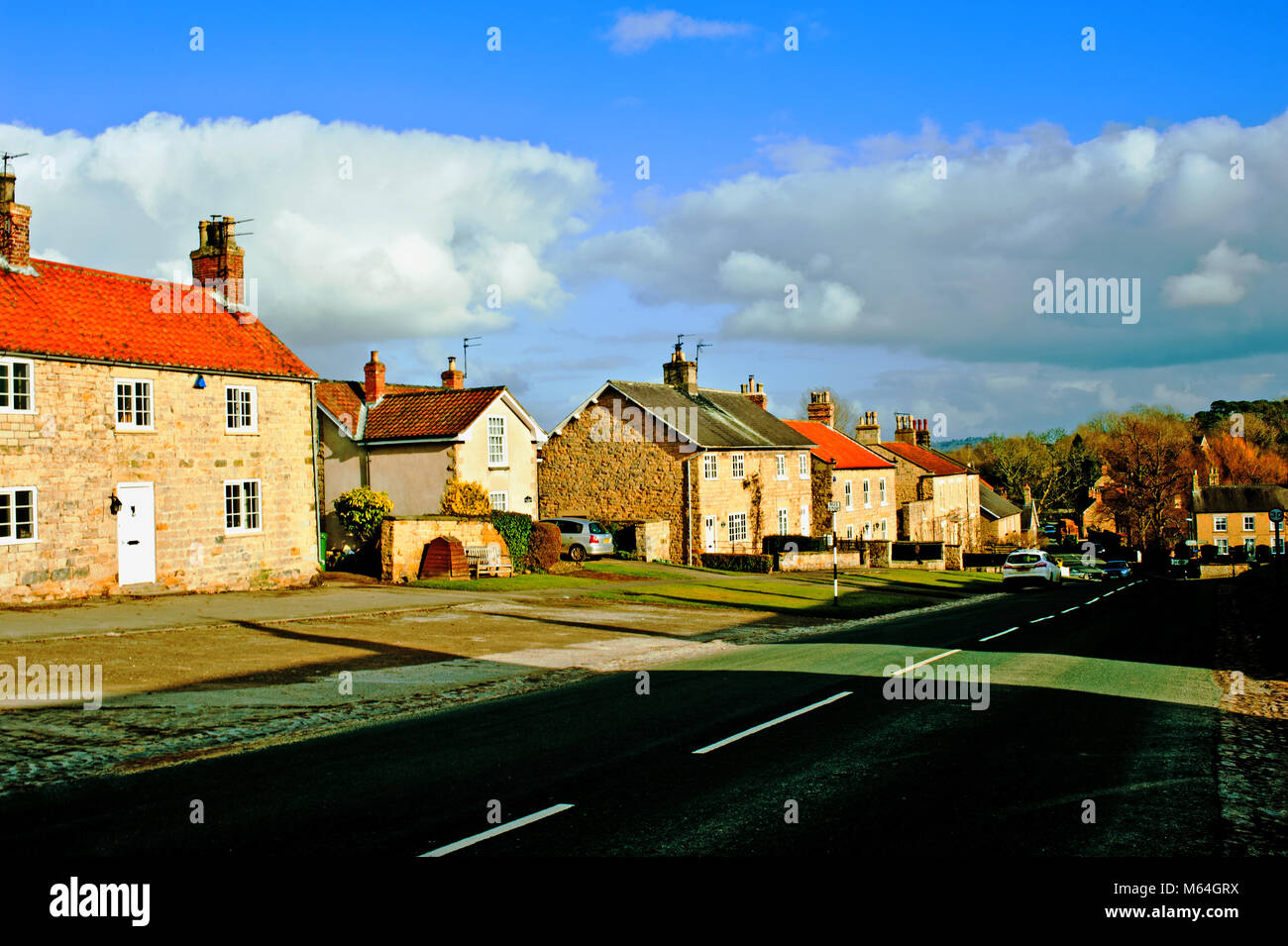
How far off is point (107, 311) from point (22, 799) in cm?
2259

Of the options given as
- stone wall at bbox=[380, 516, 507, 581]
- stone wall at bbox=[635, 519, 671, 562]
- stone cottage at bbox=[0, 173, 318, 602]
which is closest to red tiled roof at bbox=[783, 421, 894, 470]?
stone wall at bbox=[635, 519, 671, 562]

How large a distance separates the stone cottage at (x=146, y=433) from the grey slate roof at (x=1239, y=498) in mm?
88548

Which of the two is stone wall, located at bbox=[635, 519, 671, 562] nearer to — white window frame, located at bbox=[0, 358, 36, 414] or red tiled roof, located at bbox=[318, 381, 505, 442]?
red tiled roof, located at bbox=[318, 381, 505, 442]

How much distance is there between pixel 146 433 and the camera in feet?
88.9

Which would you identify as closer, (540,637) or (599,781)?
(599,781)

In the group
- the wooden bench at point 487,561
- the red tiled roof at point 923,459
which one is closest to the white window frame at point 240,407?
the wooden bench at point 487,561

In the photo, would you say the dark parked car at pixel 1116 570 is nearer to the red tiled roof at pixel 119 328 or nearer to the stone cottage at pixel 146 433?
the stone cottage at pixel 146 433

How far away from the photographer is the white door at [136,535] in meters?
26.3

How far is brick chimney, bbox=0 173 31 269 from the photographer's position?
87.2 ft

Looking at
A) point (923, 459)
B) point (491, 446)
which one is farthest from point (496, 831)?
point (923, 459)

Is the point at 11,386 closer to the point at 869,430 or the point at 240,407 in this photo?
the point at 240,407

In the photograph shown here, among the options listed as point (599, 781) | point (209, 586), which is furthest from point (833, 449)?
point (599, 781)
